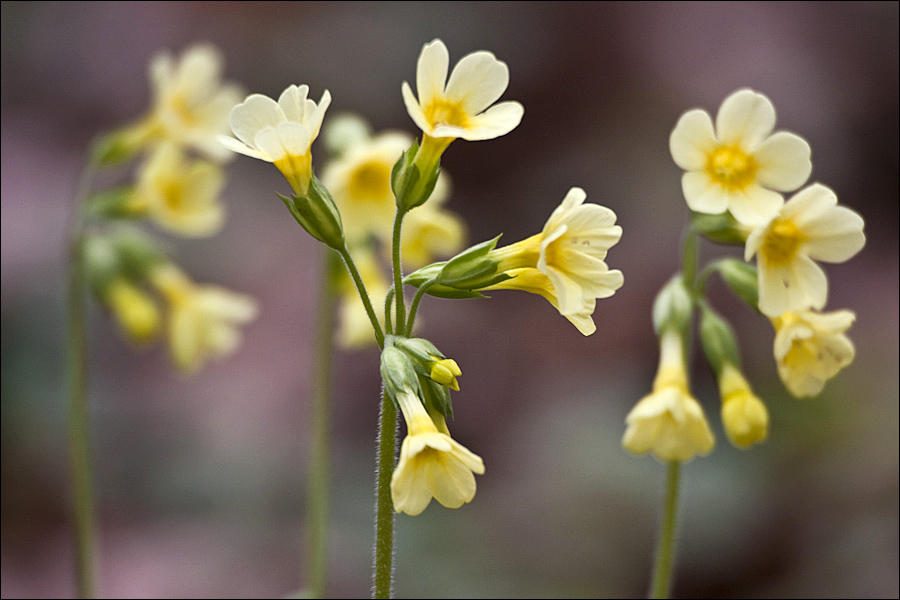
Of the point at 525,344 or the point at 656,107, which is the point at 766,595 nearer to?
the point at 525,344

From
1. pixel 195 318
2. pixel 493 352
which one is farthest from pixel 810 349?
pixel 493 352

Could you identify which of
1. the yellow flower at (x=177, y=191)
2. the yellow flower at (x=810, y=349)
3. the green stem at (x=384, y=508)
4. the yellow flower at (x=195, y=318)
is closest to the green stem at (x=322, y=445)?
the yellow flower at (x=195, y=318)

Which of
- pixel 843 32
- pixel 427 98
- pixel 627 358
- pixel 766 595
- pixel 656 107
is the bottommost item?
pixel 766 595

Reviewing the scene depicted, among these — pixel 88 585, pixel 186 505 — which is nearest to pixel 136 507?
pixel 186 505

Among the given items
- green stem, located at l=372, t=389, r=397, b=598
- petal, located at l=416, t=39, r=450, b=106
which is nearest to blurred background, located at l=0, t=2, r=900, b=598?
green stem, located at l=372, t=389, r=397, b=598

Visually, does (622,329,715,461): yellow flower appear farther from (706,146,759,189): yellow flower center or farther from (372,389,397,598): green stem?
(372,389,397,598): green stem
